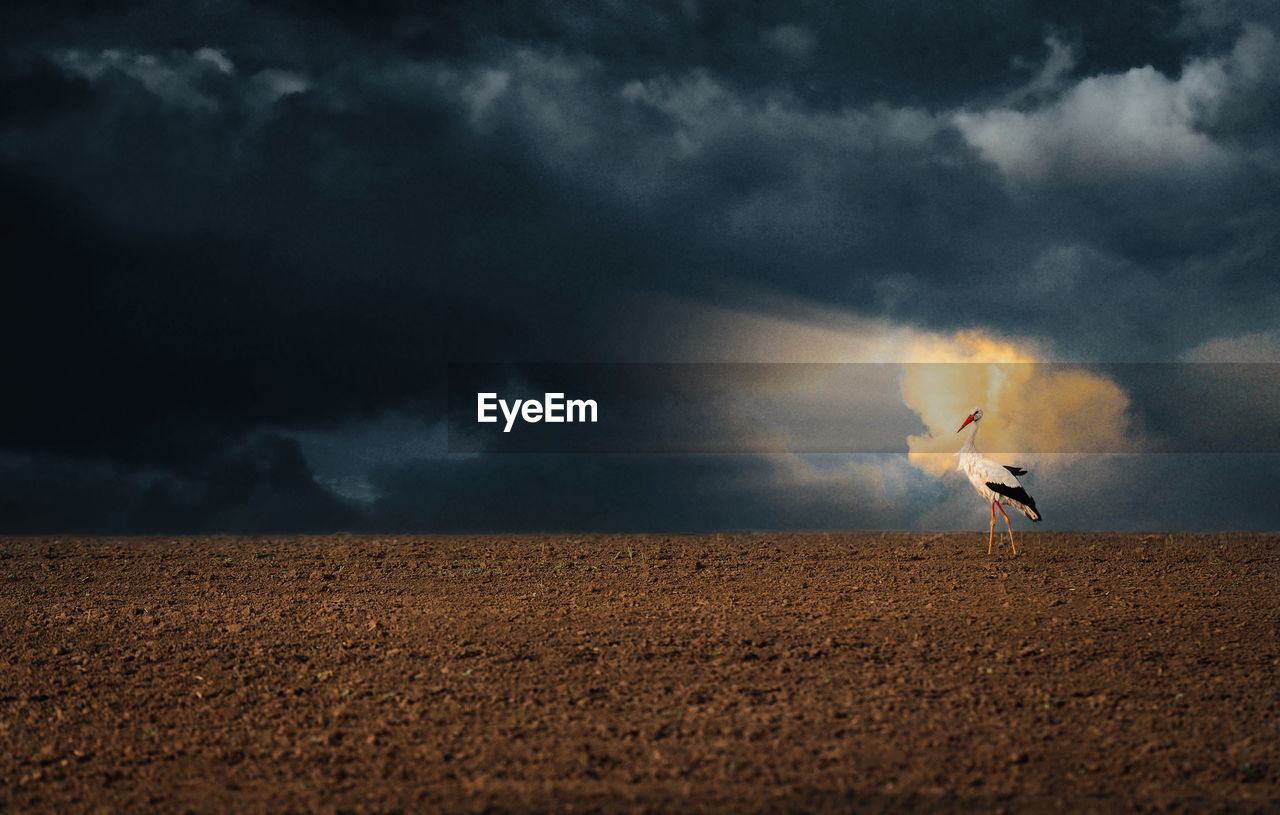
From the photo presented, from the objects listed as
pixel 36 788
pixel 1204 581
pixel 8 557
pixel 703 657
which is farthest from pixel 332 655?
pixel 1204 581

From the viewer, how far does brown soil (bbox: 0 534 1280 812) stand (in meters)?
6.19

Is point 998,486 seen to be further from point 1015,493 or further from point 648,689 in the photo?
point 648,689

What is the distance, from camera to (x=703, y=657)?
882 centimetres

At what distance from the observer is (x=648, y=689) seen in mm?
7898

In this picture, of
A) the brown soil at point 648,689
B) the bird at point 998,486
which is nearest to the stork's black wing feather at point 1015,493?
the bird at point 998,486

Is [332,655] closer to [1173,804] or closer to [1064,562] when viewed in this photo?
[1173,804]

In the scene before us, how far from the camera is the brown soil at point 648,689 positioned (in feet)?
20.3

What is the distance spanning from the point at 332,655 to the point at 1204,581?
1113cm

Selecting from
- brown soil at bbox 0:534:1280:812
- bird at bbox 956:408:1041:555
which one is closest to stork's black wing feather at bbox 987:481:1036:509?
bird at bbox 956:408:1041:555

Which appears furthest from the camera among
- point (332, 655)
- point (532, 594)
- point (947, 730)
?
point (532, 594)

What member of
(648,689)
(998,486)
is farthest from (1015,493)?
(648,689)

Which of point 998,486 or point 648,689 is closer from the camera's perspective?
point 648,689

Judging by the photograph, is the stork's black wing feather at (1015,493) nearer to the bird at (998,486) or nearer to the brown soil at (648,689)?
the bird at (998,486)

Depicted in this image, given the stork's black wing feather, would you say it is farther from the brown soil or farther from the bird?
the brown soil
